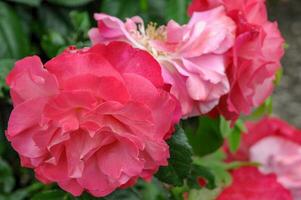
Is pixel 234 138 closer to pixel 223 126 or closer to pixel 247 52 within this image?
pixel 223 126

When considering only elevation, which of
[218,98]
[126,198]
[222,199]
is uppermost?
[218,98]

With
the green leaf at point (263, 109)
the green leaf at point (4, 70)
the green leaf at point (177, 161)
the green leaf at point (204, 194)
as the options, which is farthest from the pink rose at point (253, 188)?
the green leaf at point (4, 70)

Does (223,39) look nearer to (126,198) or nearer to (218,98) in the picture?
(218,98)

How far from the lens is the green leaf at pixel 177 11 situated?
1246 millimetres

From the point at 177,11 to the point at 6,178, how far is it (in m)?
0.41

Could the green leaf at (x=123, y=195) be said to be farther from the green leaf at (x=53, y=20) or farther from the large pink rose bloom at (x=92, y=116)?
the green leaf at (x=53, y=20)

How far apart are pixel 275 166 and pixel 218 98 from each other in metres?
→ 0.59

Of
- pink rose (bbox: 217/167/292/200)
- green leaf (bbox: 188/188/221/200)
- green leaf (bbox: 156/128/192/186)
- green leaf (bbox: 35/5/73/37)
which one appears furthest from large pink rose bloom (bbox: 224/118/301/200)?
green leaf (bbox: 156/128/192/186)

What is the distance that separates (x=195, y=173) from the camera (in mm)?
1062

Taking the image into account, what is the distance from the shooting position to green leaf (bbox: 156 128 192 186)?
84 centimetres

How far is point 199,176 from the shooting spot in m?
1.09

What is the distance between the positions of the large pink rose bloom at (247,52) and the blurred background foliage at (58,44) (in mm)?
140

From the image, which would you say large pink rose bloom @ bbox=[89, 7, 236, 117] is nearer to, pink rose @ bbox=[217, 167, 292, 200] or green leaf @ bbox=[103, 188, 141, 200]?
green leaf @ bbox=[103, 188, 141, 200]

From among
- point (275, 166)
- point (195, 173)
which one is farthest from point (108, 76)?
point (275, 166)
